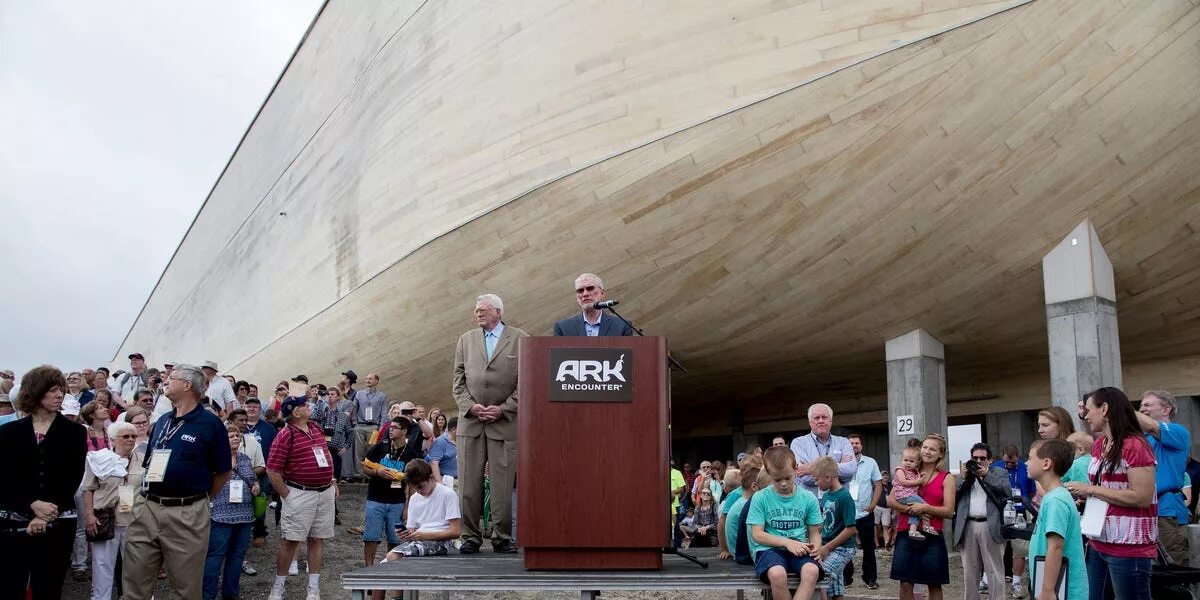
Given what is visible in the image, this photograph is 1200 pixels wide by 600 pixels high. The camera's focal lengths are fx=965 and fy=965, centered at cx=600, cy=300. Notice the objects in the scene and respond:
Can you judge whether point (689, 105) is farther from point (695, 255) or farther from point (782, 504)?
point (782, 504)

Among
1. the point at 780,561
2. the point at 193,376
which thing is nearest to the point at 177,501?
the point at 193,376

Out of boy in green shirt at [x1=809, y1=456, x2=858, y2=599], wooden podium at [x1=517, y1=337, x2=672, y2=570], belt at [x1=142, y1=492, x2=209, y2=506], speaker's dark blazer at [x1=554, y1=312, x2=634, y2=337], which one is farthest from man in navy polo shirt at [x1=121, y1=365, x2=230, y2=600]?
boy in green shirt at [x1=809, y1=456, x2=858, y2=599]

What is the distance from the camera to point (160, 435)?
16.0 ft

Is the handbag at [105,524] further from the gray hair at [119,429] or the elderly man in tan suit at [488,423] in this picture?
the elderly man in tan suit at [488,423]

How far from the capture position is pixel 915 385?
44.4ft

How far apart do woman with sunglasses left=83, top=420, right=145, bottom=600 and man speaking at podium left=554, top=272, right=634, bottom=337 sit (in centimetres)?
320

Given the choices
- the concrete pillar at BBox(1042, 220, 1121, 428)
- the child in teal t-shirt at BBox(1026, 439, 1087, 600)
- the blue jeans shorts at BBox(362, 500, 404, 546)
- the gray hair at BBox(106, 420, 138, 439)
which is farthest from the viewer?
the concrete pillar at BBox(1042, 220, 1121, 428)

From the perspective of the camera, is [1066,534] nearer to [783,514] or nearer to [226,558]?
[783,514]

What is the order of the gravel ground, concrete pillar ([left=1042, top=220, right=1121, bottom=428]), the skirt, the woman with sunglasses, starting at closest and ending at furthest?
the skirt
the woman with sunglasses
the gravel ground
concrete pillar ([left=1042, top=220, right=1121, bottom=428])

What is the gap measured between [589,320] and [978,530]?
3334mm

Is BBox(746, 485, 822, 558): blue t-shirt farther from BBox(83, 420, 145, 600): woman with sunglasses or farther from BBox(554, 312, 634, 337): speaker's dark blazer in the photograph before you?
BBox(83, 420, 145, 600): woman with sunglasses

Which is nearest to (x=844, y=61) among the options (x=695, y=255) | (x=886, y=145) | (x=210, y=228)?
(x=886, y=145)

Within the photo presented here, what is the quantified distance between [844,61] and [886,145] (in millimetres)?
1081

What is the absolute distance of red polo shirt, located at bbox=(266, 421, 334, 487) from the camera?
6.86m
